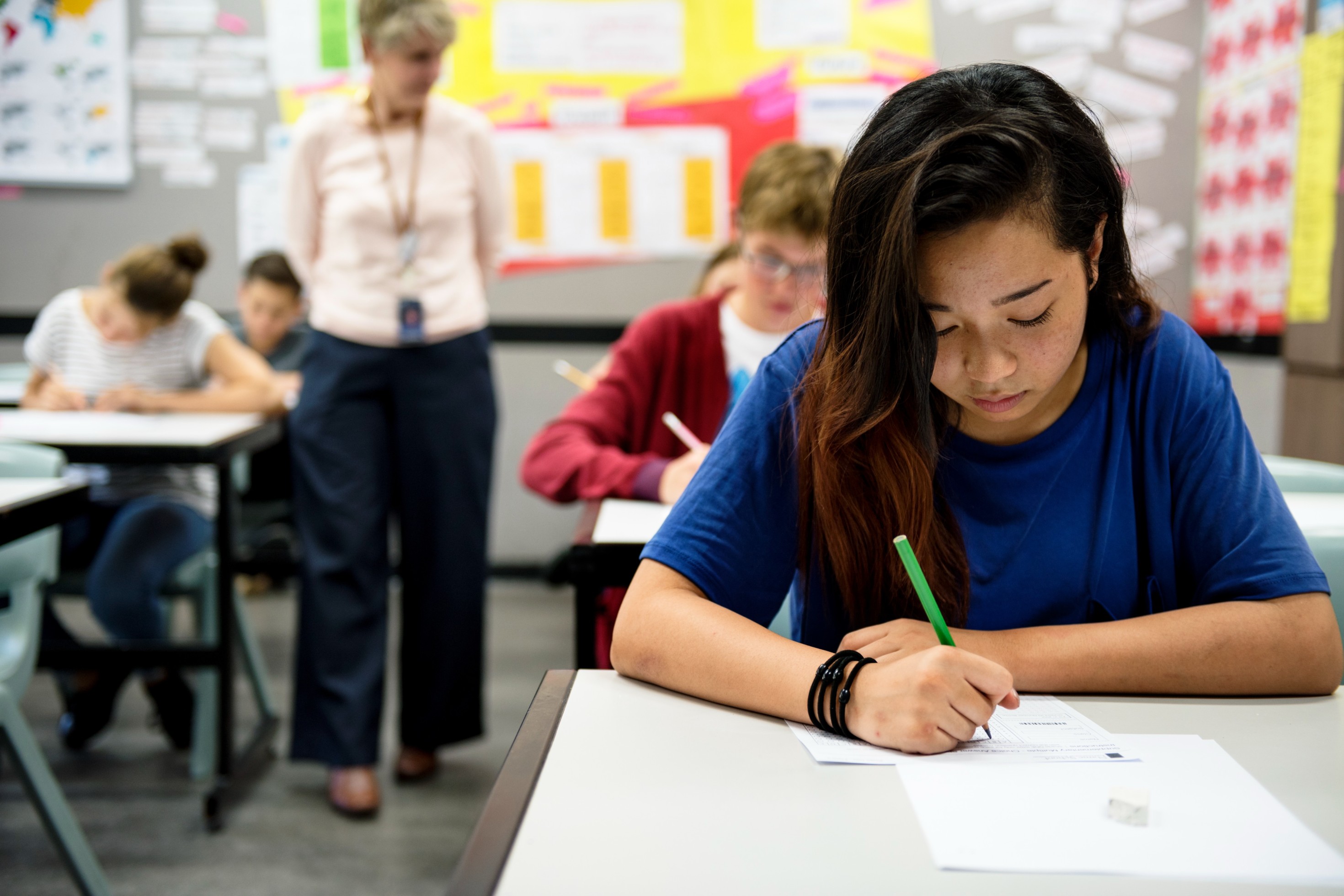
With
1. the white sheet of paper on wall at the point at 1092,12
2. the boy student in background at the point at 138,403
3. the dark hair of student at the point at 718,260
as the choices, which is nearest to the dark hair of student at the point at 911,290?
the dark hair of student at the point at 718,260

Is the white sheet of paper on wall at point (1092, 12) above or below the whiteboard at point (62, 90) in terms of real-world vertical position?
above

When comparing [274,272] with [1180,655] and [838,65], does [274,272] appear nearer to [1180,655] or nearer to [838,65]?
[838,65]

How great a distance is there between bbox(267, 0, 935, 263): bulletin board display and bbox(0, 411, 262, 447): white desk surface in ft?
5.45

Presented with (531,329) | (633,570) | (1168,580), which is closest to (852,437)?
(1168,580)

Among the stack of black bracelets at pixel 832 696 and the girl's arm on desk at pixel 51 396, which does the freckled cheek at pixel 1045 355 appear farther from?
the girl's arm on desk at pixel 51 396

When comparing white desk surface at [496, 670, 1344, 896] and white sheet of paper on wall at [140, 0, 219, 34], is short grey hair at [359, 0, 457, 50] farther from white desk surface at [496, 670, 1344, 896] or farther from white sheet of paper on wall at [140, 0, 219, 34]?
white sheet of paper on wall at [140, 0, 219, 34]

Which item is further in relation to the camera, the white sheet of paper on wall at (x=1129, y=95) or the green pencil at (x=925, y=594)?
the white sheet of paper on wall at (x=1129, y=95)

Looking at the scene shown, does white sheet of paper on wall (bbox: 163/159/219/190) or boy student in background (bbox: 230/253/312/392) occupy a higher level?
white sheet of paper on wall (bbox: 163/159/219/190)

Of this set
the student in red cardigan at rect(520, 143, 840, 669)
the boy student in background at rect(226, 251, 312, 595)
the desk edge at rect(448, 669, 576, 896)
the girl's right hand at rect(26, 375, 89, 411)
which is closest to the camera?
the desk edge at rect(448, 669, 576, 896)

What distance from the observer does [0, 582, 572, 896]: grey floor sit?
6.25ft

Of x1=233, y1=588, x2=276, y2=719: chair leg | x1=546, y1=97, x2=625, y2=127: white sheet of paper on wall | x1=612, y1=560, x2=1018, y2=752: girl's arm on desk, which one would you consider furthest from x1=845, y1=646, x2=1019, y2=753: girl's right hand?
x1=546, y1=97, x2=625, y2=127: white sheet of paper on wall

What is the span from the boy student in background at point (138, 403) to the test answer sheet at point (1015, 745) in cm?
188

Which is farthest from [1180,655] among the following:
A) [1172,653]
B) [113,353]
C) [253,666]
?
[113,353]

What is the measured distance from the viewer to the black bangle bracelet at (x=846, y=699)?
2.54ft
